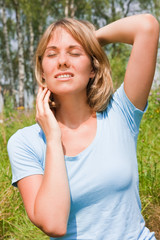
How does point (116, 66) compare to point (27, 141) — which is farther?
point (116, 66)

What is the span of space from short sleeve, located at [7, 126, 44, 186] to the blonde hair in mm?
376

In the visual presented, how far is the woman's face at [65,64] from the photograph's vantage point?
1.51 metres

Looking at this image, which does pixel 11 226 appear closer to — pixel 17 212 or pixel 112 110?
pixel 17 212

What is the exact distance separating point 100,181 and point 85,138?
0.27 m

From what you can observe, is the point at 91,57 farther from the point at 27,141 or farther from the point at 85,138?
the point at 27,141

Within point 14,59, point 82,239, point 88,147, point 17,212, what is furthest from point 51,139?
point 14,59

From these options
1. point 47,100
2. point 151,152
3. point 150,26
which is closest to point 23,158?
point 47,100

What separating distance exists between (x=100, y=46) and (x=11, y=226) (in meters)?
1.63

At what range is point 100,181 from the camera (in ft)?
4.34

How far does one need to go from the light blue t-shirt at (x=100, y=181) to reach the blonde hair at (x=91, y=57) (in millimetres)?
230

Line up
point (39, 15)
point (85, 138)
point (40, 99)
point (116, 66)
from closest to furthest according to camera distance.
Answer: point (85, 138), point (40, 99), point (116, 66), point (39, 15)

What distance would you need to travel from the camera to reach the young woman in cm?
132

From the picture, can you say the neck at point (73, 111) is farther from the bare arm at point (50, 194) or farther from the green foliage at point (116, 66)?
the green foliage at point (116, 66)

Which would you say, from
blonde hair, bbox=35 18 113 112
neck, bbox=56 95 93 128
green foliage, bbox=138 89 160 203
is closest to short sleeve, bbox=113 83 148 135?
blonde hair, bbox=35 18 113 112
